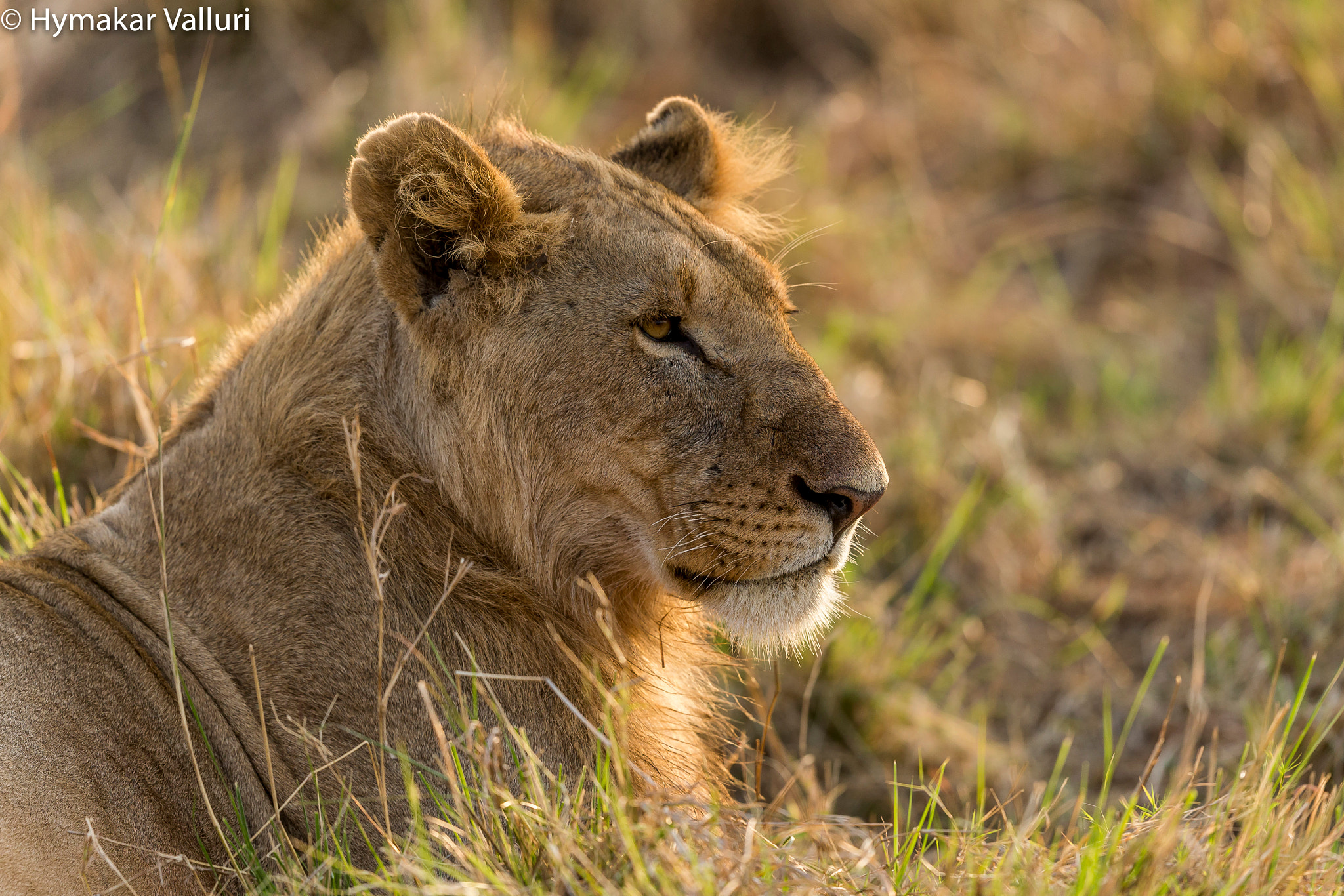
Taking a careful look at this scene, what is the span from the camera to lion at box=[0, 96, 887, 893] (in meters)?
2.51

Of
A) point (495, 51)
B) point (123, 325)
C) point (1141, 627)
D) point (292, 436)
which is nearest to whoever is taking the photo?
point (292, 436)

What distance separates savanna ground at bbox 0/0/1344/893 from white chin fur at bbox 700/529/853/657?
0.24 m

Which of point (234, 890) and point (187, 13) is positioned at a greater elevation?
point (187, 13)

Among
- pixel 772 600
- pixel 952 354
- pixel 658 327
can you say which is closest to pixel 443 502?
pixel 658 327

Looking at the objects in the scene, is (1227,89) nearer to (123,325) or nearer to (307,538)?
(123,325)

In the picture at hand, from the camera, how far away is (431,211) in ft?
8.28

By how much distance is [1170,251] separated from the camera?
7.75 meters

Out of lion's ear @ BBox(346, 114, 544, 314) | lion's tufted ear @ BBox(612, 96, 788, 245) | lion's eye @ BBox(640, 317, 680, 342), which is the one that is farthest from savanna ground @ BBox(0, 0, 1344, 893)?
lion's eye @ BBox(640, 317, 680, 342)

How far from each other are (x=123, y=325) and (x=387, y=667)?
2.61m

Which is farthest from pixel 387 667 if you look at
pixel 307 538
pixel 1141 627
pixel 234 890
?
pixel 1141 627

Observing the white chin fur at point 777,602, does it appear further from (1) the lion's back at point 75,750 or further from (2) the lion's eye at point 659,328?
(1) the lion's back at point 75,750

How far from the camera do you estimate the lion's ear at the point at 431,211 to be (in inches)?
98.0

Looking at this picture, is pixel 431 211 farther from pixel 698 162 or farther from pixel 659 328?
pixel 698 162

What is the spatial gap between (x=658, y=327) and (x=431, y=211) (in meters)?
0.54
